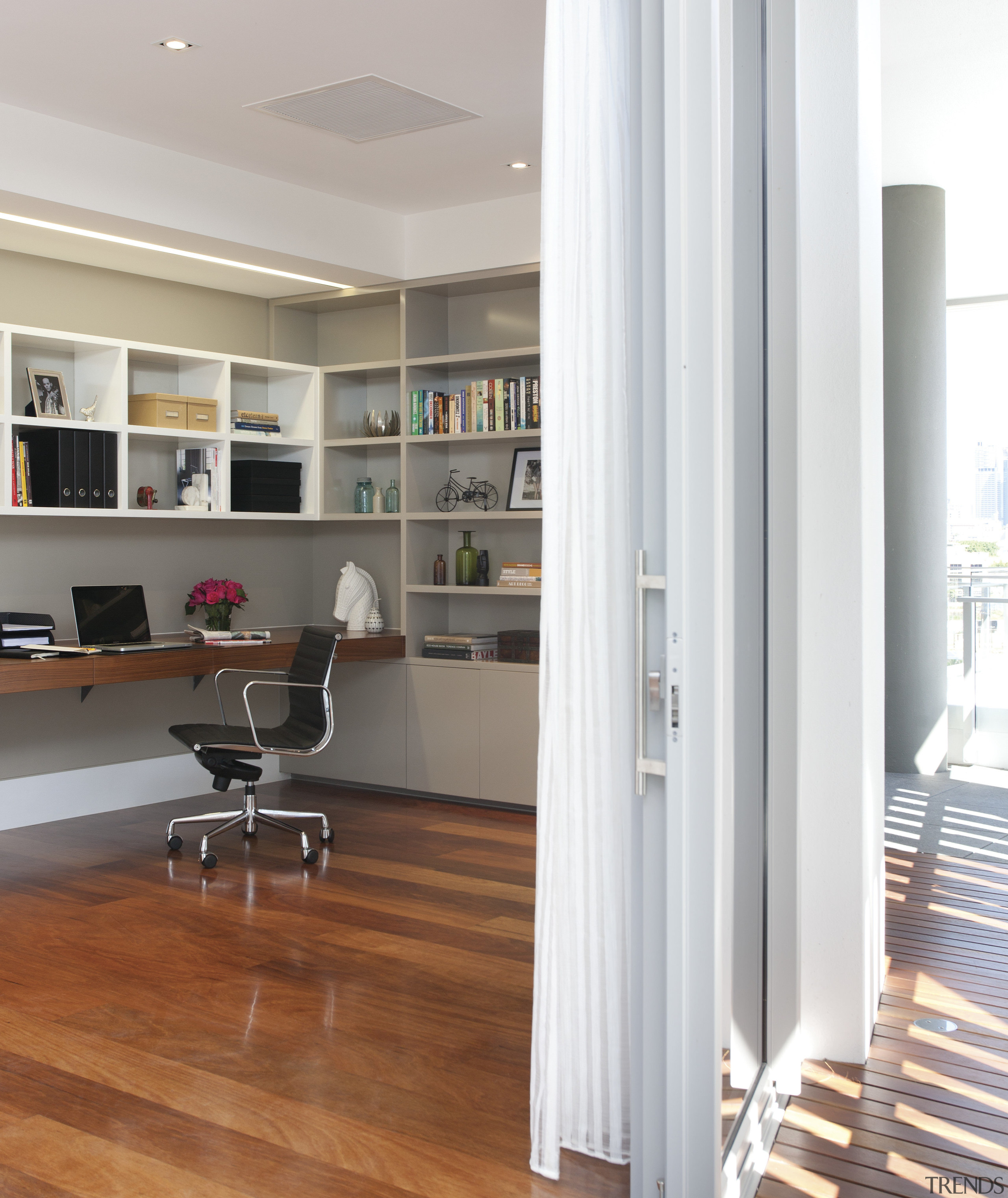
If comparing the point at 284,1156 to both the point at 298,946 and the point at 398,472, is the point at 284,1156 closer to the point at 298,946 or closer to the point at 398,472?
the point at 298,946

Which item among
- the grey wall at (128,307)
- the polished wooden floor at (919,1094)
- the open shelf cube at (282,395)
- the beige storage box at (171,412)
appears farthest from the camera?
the open shelf cube at (282,395)

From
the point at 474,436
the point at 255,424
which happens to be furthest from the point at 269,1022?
the point at 255,424

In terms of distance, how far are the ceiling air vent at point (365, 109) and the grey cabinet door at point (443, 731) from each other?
256 centimetres

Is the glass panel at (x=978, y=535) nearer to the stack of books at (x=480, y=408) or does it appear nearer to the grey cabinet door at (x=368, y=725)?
the stack of books at (x=480, y=408)

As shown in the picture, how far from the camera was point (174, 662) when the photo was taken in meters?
5.05

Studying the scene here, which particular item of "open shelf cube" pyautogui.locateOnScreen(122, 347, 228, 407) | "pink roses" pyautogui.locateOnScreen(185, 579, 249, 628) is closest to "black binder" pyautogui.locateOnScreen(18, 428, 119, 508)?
"open shelf cube" pyautogui.locateOnScreen(122, 347, 228, 407)

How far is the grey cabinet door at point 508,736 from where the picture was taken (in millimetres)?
5590

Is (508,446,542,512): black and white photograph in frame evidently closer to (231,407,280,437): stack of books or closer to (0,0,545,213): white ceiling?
(231,407,280,437): stack of books

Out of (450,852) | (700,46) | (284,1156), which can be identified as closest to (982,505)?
(450,852)

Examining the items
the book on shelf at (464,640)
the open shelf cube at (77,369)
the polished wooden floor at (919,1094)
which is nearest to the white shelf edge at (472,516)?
the book on shelf at (464,640)

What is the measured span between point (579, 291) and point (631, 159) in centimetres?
28

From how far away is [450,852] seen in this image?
4.91 m

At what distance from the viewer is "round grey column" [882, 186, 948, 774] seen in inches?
190

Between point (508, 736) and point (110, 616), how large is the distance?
1.99 metres
